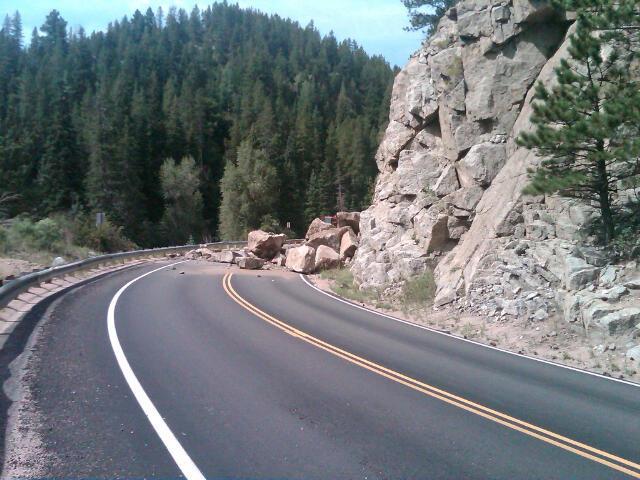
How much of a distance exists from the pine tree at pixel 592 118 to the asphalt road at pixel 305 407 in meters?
5.21

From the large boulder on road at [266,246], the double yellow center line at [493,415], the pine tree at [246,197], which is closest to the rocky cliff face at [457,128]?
the double yellow center line at [493,415]

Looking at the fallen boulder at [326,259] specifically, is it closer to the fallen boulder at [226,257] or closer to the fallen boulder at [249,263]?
the fallen boulder at [249,263]

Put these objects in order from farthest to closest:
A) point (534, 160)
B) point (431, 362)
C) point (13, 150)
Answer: point (13, 150)
point (534, 160)
point (431, 362)

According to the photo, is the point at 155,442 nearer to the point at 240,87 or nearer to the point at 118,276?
the point at 118,276

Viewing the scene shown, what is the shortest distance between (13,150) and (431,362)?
69.4 metres

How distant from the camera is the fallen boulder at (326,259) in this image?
31.1 m

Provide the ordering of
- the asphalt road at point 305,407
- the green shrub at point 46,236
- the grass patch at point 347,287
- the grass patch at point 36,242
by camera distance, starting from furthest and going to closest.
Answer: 1. the green shrub at point 46,236
2. the grass patch at point 36,242
3. the grass patch at point 347,287
4. the asphalt road at point 305,407

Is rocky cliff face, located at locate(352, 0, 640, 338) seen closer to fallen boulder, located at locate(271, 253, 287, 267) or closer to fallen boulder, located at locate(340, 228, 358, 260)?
fallen boulder, located at locate(340, 228, 358, 260)

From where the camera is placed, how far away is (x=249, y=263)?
32469 millimetres

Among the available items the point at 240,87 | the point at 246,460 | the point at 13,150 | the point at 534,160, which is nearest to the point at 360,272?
the point at 534,160

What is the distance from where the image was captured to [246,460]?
231 inches

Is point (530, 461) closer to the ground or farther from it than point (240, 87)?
closer to the ground

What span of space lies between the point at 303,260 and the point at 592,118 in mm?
19246

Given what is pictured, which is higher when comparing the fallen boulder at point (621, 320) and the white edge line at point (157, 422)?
the white edge line at point (157, 422)
